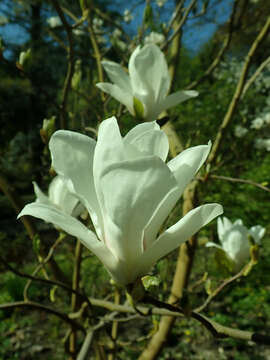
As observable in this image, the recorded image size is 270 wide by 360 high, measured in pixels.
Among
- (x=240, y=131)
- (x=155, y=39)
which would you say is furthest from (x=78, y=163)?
(x=240, y=131)

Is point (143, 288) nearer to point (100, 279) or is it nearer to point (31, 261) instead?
point (100, 279)

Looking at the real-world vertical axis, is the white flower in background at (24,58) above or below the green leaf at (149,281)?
above

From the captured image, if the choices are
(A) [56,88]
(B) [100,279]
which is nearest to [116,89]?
(B) [100,279]

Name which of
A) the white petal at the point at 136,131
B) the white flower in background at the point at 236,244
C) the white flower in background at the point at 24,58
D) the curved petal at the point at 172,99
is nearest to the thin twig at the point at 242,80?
the white flower in background at the point at 236,244

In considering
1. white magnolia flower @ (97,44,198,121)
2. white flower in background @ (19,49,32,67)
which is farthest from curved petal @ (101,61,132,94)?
white flower in background @ (19,49,32,67)

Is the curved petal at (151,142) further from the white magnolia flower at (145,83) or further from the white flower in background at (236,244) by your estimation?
the white flower in background at (236,244)

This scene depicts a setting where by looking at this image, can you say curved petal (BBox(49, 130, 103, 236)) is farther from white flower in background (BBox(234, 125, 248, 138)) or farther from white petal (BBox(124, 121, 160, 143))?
white flower in background (BBox(234, 125, 248, 138))
